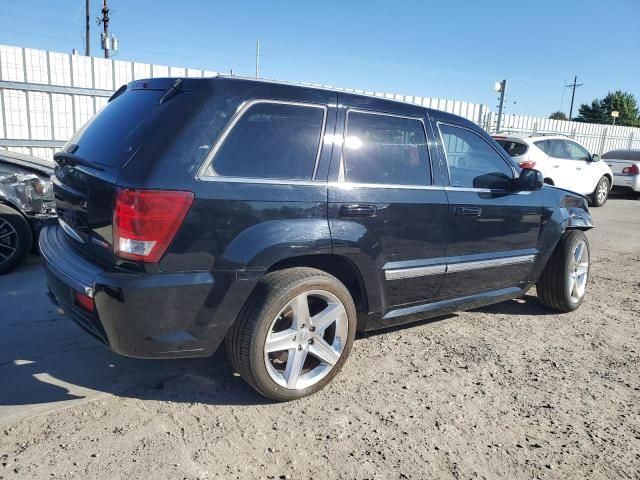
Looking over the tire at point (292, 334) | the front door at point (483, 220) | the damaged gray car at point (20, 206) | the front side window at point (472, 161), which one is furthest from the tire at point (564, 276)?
the damaged gray car at point (20, 206)

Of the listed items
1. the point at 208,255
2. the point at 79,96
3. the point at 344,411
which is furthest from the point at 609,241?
the point at 79,96

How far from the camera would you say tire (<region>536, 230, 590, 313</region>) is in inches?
177

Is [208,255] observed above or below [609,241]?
above

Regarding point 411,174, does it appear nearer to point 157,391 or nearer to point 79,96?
point 157,391

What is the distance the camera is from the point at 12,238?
197 inches

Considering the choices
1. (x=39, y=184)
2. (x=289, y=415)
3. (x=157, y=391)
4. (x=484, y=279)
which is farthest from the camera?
(x=39, y=184)

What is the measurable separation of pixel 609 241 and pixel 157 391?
8.16m

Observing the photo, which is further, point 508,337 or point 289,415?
point 508,337

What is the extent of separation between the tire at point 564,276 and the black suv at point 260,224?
47.0 inches

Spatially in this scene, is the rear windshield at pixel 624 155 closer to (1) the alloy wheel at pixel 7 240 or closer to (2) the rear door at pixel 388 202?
(2) the rear door at pixel 388 202

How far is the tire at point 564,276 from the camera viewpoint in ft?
14.7

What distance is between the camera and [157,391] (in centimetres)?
298

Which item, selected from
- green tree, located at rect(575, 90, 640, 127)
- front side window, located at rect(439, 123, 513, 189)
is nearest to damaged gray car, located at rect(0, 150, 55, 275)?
front side window, located at rect(439, 123, 513, 189)

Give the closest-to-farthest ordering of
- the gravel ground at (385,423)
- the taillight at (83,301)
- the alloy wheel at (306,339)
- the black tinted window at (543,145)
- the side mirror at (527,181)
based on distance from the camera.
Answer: the gravel ground at (385,423)
the taillight at (83,301)
the alloy wheel at (306,339)
the side mirror at (527,181)
the black tinted window at (543,145)
